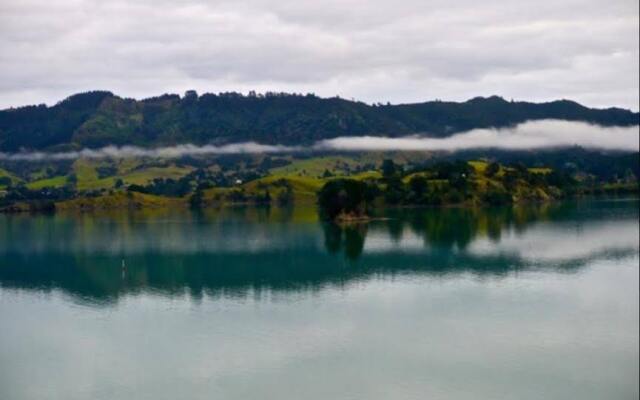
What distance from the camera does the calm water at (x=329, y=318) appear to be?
32.1 m

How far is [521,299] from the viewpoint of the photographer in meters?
47.6

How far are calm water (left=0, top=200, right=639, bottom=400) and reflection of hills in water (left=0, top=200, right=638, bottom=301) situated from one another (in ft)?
1.33

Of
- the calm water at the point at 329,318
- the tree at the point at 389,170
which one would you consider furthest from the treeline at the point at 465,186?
the calm water at the point at 329,318

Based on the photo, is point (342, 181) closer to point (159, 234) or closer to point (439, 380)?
point (159, 234)

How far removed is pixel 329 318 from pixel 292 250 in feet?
112

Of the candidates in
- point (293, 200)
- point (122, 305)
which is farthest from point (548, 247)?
point (293, 200)

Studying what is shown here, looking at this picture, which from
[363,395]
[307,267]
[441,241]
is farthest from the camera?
[441,241]

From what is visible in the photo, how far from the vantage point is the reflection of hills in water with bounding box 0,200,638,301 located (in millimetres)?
60719

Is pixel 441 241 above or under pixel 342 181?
under

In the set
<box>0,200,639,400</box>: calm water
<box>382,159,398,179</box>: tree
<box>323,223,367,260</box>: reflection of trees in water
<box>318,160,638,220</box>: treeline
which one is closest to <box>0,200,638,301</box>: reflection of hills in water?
<box>323,223,367,260</box>: reflection of trees in water

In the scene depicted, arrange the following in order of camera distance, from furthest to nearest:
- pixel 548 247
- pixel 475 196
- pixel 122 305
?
1. pixel 475 196
2. pixel 548 247
3. pixel 122 305

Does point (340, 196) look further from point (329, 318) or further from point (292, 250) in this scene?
point (329, 318)

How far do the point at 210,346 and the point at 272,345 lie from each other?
→ 322 centimetres

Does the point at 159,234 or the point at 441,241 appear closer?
the point at 441,241
